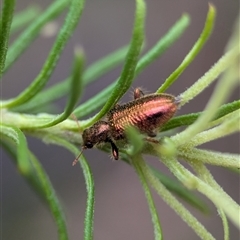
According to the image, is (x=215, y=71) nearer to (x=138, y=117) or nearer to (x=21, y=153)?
(x=138, y=117)

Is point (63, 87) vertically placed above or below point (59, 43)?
above

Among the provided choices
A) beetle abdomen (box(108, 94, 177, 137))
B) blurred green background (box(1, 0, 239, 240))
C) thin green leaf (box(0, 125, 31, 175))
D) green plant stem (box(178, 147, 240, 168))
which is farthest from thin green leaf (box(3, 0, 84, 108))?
blurred green background (box(1, 0, 239, 240))

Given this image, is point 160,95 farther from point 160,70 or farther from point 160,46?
point 160,70

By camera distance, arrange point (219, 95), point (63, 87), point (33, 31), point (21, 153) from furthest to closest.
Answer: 1. point (63, 87)
2. point (33, 31)
3. point (21, 153)
4. point (219, 95)

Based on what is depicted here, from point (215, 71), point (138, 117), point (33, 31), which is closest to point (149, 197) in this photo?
point (138, 117)

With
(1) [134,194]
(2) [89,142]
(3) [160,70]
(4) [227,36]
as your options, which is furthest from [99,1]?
(2) [89,142]

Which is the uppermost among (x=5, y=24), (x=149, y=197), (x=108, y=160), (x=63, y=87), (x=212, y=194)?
(x=108, y=160)
